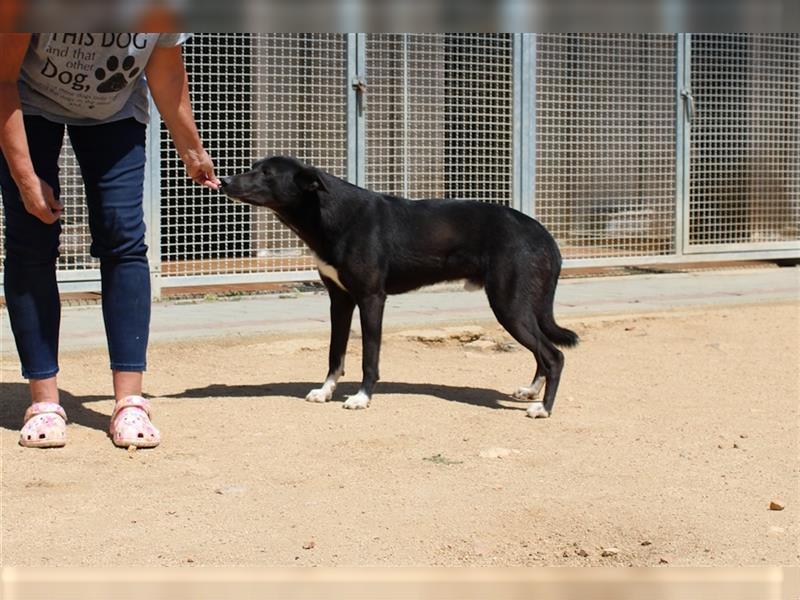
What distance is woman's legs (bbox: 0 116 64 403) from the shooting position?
13.4 ft

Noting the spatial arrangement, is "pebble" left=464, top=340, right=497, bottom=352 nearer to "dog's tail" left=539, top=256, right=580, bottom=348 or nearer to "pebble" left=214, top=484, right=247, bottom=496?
"dog's tail" left=539, top=256, right=580, bottom=348

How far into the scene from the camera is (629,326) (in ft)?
24.5

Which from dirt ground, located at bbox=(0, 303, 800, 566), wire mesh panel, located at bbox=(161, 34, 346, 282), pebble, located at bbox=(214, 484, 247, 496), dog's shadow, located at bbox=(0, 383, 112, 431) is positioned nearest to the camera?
dirt ground, located at bbox=(0, 303, 800, 566)

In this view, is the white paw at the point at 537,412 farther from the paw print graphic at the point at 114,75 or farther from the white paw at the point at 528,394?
the paw print graphic at the point at 114,75

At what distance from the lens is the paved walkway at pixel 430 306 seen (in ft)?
22.1

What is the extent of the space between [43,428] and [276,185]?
5.65 feet

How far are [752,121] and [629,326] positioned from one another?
3944mm

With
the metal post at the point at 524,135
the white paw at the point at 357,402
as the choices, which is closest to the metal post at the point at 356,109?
the metal post at the point at 524,135

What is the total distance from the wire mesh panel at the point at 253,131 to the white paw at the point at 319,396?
3.09 metres

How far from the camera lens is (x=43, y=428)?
4160 millimetres

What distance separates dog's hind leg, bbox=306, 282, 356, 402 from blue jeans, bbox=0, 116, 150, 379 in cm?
106

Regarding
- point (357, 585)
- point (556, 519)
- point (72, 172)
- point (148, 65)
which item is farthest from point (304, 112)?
point (357, 585)

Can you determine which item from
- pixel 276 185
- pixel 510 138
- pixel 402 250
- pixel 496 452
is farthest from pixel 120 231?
pixel 510 138

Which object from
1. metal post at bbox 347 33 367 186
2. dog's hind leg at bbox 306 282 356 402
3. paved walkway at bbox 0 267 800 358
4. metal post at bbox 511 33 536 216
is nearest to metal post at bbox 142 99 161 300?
paved walkway at bbox 0 267 800 358
